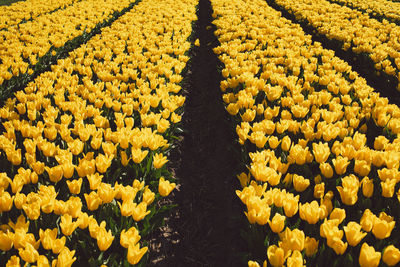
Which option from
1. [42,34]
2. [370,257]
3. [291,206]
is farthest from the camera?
[42,34]

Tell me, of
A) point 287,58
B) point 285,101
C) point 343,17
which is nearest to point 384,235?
point 285,101

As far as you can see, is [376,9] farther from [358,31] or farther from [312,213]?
[312,213]

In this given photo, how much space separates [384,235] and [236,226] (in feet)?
5.71

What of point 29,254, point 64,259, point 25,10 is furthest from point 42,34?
point 64,259

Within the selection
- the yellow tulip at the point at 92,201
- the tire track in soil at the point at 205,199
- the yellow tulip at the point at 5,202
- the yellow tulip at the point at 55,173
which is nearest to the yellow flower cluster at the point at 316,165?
the tire track in soil at the point at 205,199

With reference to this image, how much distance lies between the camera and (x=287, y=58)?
507 centimetres

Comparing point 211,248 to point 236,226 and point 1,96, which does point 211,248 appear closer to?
point 236,226

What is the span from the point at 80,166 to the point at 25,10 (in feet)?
37.3

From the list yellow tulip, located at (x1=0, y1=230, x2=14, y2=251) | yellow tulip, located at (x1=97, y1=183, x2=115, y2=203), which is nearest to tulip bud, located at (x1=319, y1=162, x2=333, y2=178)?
yellow tulip, located at (x1=97, y1=183, x2=115, y2=203)

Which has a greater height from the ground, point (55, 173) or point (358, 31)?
point (358, 31)

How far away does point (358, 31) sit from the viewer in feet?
23.9

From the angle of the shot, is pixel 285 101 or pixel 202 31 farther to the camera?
pixel 202 31

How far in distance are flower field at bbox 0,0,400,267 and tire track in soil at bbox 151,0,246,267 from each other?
0.02 meters

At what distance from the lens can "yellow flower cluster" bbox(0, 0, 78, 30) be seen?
9164 millimetres
